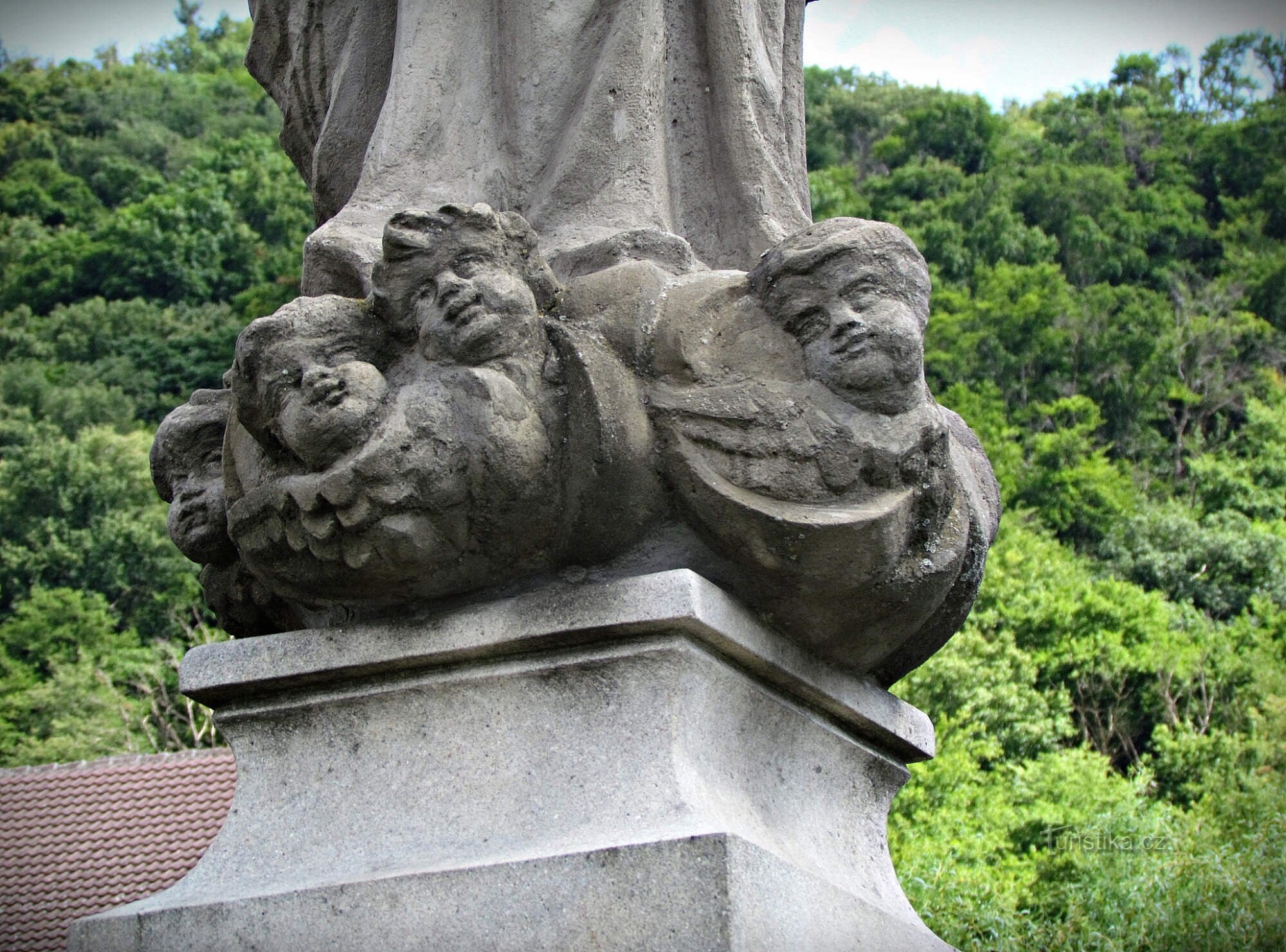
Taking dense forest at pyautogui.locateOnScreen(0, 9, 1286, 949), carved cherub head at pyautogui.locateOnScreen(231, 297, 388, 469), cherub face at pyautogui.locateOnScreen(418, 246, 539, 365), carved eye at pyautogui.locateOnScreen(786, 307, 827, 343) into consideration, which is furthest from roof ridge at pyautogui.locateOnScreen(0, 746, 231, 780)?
carved eye at pyautogui.locateOnScreen(786, 307, 827, 343)

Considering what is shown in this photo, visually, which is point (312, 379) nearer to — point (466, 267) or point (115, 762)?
point (466, 267)

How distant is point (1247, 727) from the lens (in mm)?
23938

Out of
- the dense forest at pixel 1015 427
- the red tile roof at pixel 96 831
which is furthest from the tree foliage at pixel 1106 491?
the red tile roof at pixel 96 831

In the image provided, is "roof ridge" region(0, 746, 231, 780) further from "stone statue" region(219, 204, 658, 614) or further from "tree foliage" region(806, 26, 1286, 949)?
"stone statue" region(219, 204, 658, 614)

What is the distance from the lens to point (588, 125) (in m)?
2.92

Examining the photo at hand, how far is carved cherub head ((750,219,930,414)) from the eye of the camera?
90.1 inches

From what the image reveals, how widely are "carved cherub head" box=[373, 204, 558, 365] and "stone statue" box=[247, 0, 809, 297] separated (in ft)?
1.19

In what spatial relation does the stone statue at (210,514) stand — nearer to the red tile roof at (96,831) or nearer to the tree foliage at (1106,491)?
the tree foliage at (1106,491)

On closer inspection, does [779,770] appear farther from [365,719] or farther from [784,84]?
[784,84]

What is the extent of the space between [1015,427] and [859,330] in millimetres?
30715

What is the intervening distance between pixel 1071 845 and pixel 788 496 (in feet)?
52.0

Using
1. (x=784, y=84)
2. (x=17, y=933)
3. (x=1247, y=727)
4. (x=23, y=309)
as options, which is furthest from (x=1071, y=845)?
(x=23, y=309)

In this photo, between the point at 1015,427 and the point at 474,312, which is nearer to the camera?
the point at 474,312

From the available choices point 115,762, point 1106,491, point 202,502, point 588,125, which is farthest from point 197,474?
point 1106,491
